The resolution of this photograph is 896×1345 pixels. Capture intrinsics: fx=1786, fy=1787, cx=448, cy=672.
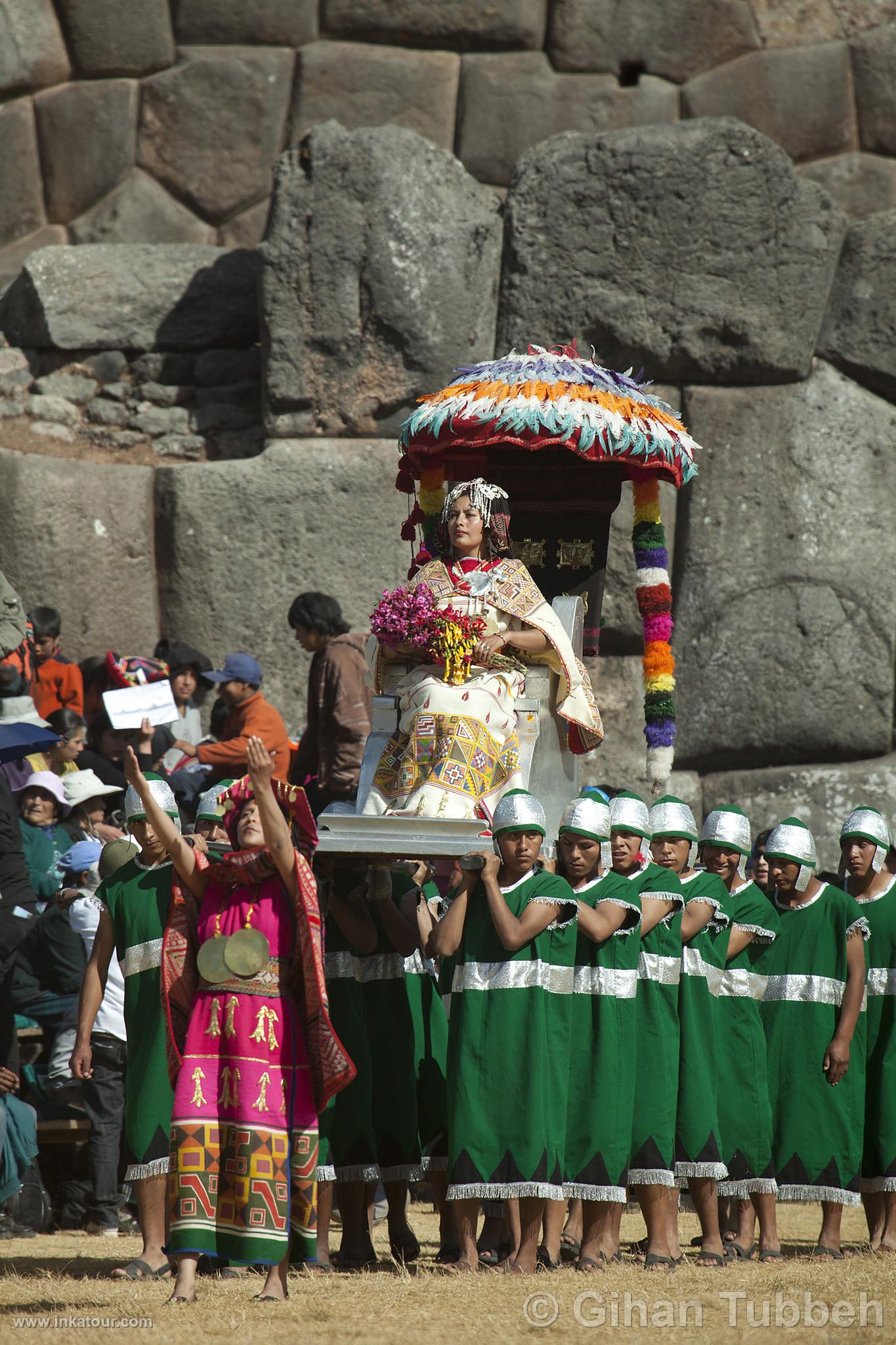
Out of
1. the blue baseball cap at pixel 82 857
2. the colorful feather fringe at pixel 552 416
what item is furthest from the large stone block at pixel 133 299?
the blue baseball cap at pixel 82 857

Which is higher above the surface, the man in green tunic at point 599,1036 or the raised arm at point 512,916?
the raised arm at point 512,916

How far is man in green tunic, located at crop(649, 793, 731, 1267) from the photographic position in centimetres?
720

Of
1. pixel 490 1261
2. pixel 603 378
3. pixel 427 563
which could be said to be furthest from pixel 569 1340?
pixel 603 378

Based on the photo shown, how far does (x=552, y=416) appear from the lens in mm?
9164

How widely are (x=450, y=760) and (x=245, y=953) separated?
7.31 feet

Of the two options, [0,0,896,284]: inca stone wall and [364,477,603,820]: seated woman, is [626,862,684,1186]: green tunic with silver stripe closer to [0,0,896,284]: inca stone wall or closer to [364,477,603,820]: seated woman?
[364,477,603,820]: seated woman

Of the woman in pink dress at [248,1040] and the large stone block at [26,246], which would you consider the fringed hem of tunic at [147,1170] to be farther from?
the large stone block at [26,246]

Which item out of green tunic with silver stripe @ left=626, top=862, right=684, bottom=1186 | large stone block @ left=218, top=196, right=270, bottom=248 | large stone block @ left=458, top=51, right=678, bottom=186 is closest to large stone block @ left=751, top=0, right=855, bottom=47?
large stone block @ left=458, top=51, right=678, bottom=186

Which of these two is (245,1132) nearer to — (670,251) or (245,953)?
(245,953)

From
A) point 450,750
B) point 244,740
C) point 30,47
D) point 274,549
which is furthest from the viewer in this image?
point 30,47

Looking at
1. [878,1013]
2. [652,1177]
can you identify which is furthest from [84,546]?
[652,1177]

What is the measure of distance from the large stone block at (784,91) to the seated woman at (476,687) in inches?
341

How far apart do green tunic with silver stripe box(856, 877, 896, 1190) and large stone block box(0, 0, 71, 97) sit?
11.2 metres

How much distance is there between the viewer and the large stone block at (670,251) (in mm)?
13891
